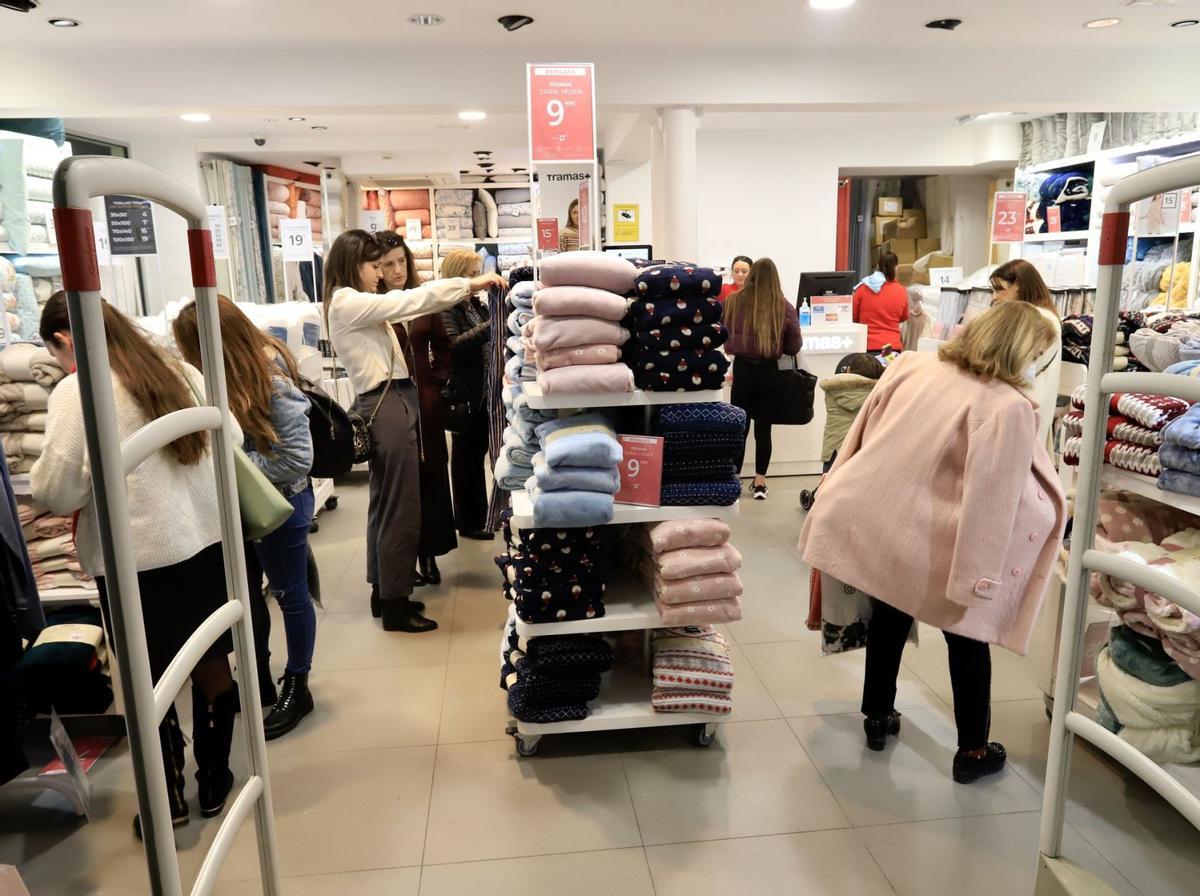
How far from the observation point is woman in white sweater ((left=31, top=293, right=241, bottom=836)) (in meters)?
1.95

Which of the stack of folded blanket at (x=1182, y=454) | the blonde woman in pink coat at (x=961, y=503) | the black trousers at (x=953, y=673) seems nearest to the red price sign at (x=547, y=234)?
the blonde woman in pink coat at (x=961, y=503)

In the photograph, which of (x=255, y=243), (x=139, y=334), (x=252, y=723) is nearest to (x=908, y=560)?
(x=252, y=723)

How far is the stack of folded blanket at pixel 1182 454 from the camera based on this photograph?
2.06 m

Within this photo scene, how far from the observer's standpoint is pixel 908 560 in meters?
2.31

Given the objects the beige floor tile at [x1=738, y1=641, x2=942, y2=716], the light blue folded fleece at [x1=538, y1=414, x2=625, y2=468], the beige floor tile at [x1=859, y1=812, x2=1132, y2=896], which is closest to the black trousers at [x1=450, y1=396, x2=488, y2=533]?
the beige floor tile at [x1=738, y1=641, x2=942, y2=716]

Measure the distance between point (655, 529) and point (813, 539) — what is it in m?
0.46

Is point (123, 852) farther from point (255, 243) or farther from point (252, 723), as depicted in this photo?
point (255, 243)

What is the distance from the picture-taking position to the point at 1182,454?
209cm

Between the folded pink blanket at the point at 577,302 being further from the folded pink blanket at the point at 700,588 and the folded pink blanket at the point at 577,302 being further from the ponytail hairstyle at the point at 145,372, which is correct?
the ponytail hairstyle at the point at 145,372

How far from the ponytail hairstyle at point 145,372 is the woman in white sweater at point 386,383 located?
1.33m

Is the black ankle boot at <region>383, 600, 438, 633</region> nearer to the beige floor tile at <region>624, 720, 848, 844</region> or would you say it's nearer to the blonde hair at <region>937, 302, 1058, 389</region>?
the beige floor tile at <region>624, 720, 848, 844</region>

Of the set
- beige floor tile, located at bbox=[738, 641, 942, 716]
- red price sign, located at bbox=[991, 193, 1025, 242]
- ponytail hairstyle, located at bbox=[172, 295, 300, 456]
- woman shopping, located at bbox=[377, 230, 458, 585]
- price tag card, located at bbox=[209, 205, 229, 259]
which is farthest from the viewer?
red price sign, located at bbox=[991, 193, 1025, 242]

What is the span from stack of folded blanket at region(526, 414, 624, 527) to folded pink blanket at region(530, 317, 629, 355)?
24 cm


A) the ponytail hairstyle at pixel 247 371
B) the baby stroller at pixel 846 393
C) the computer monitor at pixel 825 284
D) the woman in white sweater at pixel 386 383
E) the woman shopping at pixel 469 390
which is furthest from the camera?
the computer monitor at pixel 825 284
